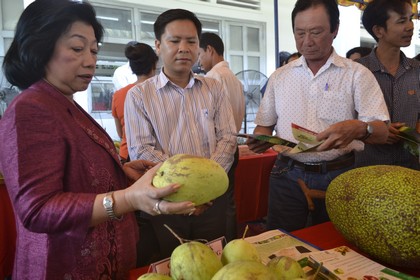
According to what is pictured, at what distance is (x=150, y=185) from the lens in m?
0.82

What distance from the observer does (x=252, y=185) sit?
123 inches

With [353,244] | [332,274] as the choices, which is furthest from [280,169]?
[332,274]

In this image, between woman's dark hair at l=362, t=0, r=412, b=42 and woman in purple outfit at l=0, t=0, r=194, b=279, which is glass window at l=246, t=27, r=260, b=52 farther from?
woman in purple outfit at l=0, t=0, r=194, b=279

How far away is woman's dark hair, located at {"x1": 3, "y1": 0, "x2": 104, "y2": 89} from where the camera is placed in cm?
101

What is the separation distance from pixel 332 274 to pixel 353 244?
310mm

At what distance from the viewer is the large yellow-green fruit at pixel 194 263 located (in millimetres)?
706

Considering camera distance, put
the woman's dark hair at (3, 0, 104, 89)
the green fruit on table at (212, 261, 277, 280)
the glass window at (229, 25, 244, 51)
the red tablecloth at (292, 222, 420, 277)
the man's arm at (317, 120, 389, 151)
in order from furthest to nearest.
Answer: the glass window at (229, 25, 244, 51) < the man's arm at (317, 120, 389, 151) < the red tablecloth at (292, 222, 420, 277) < the woman's dark hair at (3, 0, 104, 89) < the green fruit on table at (212, 261, 277, 280)

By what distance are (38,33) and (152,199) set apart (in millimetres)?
621

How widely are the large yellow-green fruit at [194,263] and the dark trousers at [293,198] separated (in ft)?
3.28

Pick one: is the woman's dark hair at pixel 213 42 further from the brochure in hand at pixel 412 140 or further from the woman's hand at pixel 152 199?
the woman's hand at pixel 152 199

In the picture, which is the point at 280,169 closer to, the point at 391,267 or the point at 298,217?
the point at 298,217

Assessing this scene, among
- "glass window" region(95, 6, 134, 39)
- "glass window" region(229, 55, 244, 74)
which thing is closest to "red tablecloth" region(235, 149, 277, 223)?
"glass window" region(95, 6, 134, 39)

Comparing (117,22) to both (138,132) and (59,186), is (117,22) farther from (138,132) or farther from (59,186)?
(59,186)

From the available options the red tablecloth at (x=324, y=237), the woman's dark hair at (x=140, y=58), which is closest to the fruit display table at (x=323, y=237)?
the red tablecloth at (x=324, y=237)
